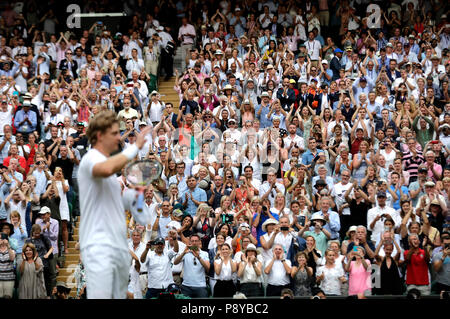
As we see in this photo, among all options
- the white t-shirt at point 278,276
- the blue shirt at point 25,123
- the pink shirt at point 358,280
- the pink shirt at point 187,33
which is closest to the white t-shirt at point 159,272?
the white t-shirt at point 278,276

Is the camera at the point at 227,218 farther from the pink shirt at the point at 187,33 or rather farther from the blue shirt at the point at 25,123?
the pink shirt at the point at 187,33

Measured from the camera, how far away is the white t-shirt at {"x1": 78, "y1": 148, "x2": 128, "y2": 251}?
554cm

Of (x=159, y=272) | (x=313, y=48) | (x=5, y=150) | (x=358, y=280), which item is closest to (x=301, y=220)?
(x=358, y=280)

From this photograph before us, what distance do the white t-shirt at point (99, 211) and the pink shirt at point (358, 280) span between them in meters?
7.55

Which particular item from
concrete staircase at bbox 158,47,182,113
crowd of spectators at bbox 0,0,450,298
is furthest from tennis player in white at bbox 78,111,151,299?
concrete staircase at bbox 158,47,182,113

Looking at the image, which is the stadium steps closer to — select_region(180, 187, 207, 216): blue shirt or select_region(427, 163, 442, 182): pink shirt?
select_region(180, 187, 207, 216): blue shirt

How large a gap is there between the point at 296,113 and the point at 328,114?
2.42ft

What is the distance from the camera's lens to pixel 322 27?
77.4 feet

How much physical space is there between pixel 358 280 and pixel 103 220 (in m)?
7.73

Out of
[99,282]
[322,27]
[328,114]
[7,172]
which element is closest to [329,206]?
[328,114]

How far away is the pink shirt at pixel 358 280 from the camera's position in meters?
12.4

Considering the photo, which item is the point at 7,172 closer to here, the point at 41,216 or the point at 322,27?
the point at 41,216

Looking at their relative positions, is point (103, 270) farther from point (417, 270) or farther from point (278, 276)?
point (417, 270)
